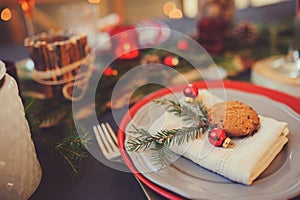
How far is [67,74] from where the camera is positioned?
777 millimetres

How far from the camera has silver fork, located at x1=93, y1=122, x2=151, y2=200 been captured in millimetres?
572

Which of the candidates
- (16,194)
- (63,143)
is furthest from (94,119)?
(16,194)

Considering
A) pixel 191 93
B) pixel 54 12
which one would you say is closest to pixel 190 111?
pixel 191 93

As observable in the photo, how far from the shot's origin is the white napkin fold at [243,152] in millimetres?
461

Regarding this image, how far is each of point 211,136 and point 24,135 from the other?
29 centimetres

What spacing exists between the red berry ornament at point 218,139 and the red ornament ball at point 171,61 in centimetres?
37

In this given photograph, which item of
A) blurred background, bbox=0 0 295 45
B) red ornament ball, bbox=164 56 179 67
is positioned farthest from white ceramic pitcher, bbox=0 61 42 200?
blurred background, bbox=0 0 295 45

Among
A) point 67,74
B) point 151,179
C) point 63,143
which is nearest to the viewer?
point 151,179

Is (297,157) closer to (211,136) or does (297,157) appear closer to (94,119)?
(211,136)

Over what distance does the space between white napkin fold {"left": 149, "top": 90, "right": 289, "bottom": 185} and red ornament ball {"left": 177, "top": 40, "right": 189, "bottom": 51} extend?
1.31 feet

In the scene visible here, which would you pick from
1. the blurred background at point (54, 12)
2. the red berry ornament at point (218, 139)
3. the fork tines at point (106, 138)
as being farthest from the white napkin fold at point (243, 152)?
the blurred background at point (54, 12)

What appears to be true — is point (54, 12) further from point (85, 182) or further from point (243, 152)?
point (243, 152)

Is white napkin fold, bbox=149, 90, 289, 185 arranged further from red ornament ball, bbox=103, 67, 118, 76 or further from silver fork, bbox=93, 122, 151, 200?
red ornament ball, bbox=103, 67, 118, 76

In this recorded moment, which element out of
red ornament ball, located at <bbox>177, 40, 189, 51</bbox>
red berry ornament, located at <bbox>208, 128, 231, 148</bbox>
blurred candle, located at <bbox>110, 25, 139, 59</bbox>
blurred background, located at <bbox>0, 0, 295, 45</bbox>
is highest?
blurred candle, located at <bbox>110, 25, 139, 59</bbox>
